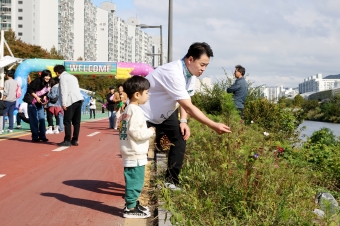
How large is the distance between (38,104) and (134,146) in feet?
31.0

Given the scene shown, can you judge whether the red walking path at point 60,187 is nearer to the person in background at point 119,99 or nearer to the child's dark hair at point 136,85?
the child's dark hair at point 136,85

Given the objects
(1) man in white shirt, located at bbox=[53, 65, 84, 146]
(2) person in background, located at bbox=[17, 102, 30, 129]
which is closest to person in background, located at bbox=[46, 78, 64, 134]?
(2) person in background, located at bbox=[17, 102, 30, 129]

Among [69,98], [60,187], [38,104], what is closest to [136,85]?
[60,187]

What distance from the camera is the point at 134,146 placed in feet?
16.1

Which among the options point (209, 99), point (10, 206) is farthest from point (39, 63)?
point (10, 206)

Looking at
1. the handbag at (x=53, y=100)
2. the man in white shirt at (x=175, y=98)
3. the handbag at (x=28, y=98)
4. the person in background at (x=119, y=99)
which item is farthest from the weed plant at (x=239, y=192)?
the person in background at (x=119, y=99)

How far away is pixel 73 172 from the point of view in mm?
7996

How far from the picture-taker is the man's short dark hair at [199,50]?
519cm

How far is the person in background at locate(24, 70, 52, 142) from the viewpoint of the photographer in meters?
13.5

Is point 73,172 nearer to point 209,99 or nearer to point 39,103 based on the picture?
point 39,103

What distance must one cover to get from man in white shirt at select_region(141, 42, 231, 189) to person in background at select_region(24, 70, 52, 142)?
8244 millimetres

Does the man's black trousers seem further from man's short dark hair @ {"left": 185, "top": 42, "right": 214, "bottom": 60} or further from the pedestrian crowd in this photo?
man's short dark hair @ {"left": 185, "top": 42, "right": 214, "bottom": 60}

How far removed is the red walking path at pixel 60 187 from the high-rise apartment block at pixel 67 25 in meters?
101

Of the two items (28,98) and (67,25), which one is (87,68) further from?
(67,25)
